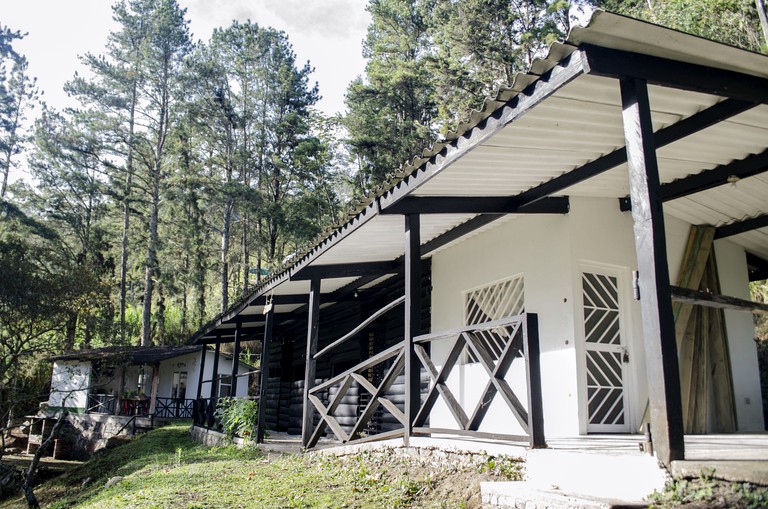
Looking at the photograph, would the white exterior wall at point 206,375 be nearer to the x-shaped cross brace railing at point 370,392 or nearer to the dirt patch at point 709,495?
the x-shaped cross brace railing at point 370,392

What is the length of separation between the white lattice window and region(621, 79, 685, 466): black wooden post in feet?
12.5

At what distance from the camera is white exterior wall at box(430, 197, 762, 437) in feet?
21.0

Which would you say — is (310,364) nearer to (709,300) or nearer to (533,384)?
(533,384)

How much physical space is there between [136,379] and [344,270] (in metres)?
28.1

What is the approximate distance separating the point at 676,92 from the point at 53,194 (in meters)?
35.8

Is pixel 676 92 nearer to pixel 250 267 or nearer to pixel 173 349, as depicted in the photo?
pixel 173 349

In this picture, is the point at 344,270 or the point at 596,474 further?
the point at 344,270

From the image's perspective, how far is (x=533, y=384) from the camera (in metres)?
4.38

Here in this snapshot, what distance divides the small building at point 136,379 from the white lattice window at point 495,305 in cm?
1779

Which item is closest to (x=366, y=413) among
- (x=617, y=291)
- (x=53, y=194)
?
(x=617, y=291)

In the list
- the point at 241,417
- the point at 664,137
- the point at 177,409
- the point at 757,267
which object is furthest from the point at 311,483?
the point at 177,409

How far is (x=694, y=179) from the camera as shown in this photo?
5.99 metres

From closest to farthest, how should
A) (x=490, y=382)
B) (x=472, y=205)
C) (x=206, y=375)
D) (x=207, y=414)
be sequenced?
(x=490, y=382), (x=472, y=205), (x=207, y=414), (x=206, y=375)

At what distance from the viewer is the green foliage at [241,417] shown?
1005 cm
